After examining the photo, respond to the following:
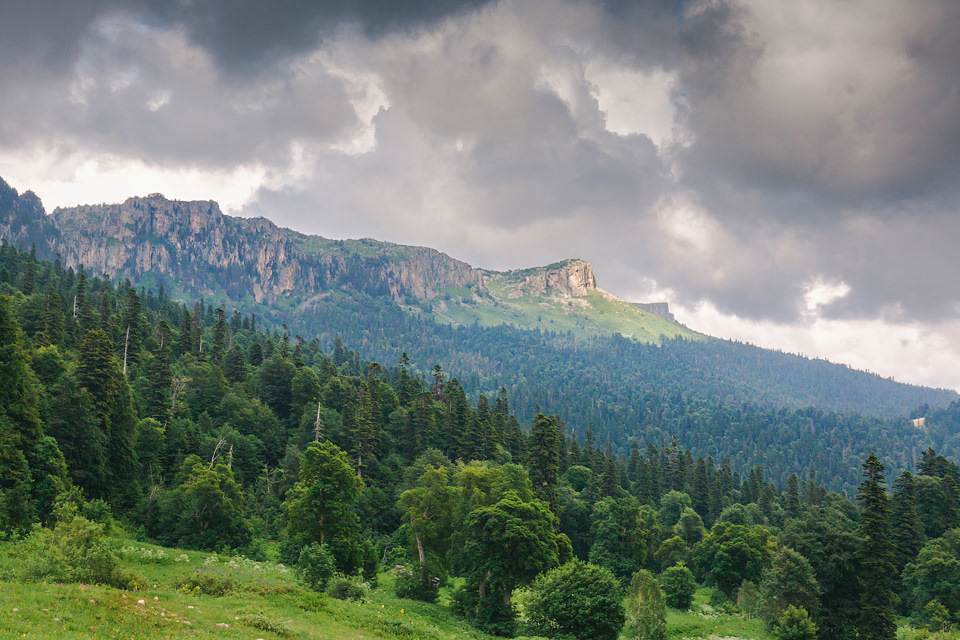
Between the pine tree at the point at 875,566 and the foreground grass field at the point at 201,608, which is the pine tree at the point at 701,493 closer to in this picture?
the pine tree at the point at 875,566

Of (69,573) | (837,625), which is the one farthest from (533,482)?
(69,573)

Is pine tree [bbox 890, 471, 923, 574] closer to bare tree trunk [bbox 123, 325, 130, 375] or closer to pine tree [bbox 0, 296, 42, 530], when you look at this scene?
pine tree [bbox 0, 296, 42, 530]

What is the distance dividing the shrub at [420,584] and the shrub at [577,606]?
927cm

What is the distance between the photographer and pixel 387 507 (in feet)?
265

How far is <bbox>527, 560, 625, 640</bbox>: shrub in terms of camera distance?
41.5 metres

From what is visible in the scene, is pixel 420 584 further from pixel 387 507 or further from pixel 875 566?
pixel 875 566

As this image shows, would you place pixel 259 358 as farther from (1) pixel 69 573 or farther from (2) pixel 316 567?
(1) pixel 69 573

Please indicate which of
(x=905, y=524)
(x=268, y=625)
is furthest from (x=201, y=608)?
(x=905, y=524)

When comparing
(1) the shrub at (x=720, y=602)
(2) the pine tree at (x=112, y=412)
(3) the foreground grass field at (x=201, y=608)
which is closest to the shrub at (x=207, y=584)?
(3) the foreground grass field at (x=201, y=608)

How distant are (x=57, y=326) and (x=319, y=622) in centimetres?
9212

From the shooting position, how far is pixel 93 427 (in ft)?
193

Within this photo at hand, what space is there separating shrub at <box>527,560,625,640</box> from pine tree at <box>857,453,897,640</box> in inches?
1186

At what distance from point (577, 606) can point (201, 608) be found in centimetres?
2586

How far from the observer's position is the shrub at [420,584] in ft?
156
